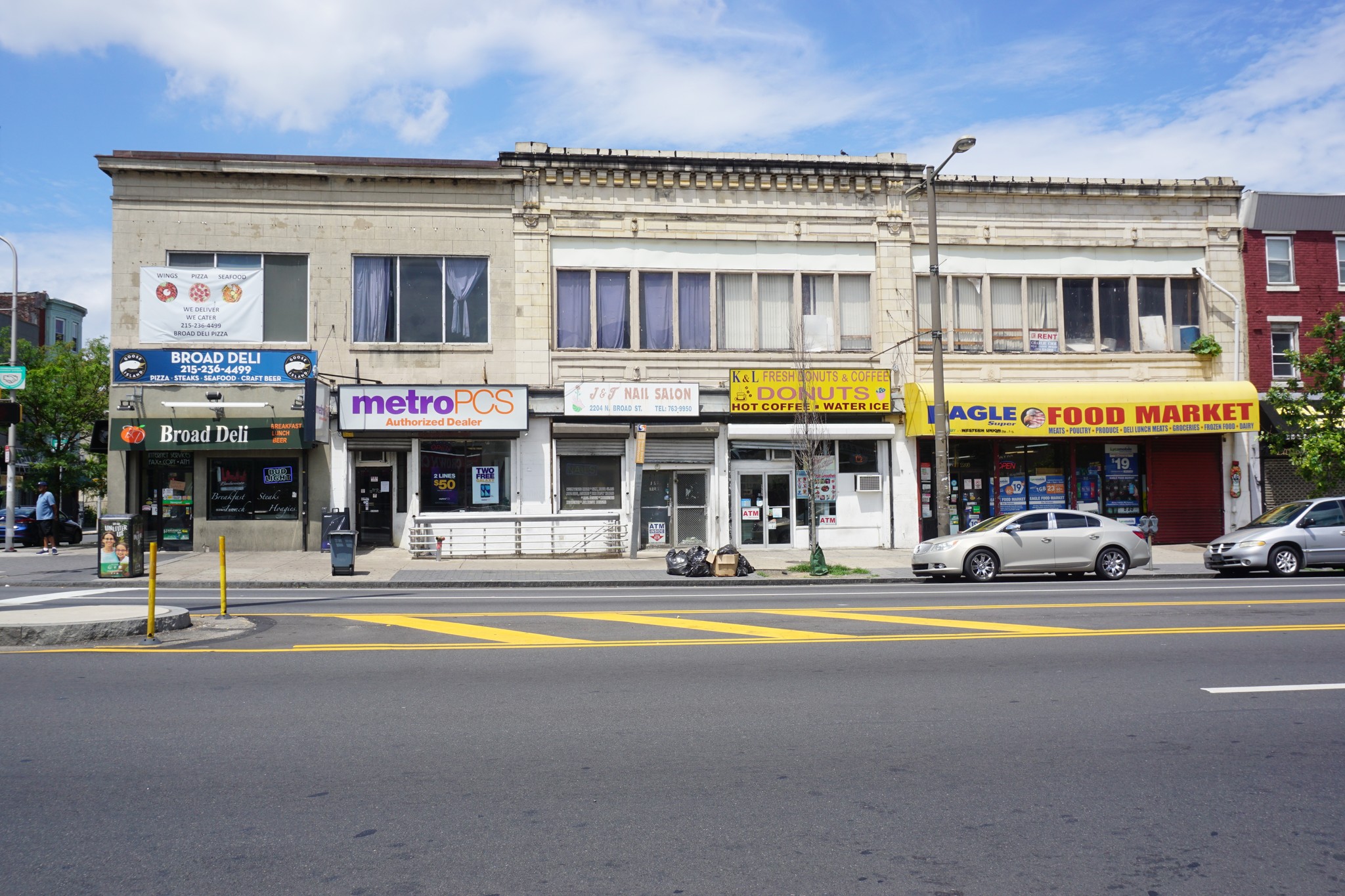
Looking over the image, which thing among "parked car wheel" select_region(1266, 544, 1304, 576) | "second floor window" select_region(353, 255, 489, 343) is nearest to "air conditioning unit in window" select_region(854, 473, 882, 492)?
"parked car wheel" select_region(1266, 544, 1304, 576)

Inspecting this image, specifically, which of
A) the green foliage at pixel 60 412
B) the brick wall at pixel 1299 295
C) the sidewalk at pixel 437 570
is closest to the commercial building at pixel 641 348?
the brick wall at pixel 1299 295

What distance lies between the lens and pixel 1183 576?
19.1 metres

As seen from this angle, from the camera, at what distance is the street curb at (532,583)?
17.1 metres

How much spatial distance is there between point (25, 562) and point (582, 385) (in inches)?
533

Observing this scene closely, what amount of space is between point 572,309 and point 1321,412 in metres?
19.3

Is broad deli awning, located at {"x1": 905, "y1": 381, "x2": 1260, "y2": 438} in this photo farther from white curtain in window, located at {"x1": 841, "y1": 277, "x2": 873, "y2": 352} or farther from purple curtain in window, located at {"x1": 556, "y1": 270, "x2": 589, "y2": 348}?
purple curtain in window, located at {"x1": 556, "y1": 270, "x2": 589, "y2": 348}

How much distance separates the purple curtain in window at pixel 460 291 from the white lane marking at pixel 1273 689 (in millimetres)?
19735

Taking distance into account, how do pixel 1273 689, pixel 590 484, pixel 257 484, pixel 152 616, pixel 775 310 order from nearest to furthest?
pixel 1273 689, pixel 152 616, pixel 257 484, pixel 590 484, pixel 775 310

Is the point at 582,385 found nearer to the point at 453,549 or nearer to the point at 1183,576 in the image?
the point at 453,549

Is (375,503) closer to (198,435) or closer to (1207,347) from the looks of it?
(198,435)

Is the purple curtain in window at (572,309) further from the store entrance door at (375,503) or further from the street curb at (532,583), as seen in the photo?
the street curb at (532,583)

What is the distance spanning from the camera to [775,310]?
25.3 m

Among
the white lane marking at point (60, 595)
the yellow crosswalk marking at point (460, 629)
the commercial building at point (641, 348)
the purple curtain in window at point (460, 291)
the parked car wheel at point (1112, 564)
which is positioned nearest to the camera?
the yellow crosswalk marking at point (460, 629)

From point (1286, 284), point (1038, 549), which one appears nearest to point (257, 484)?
point (1038, 549)
